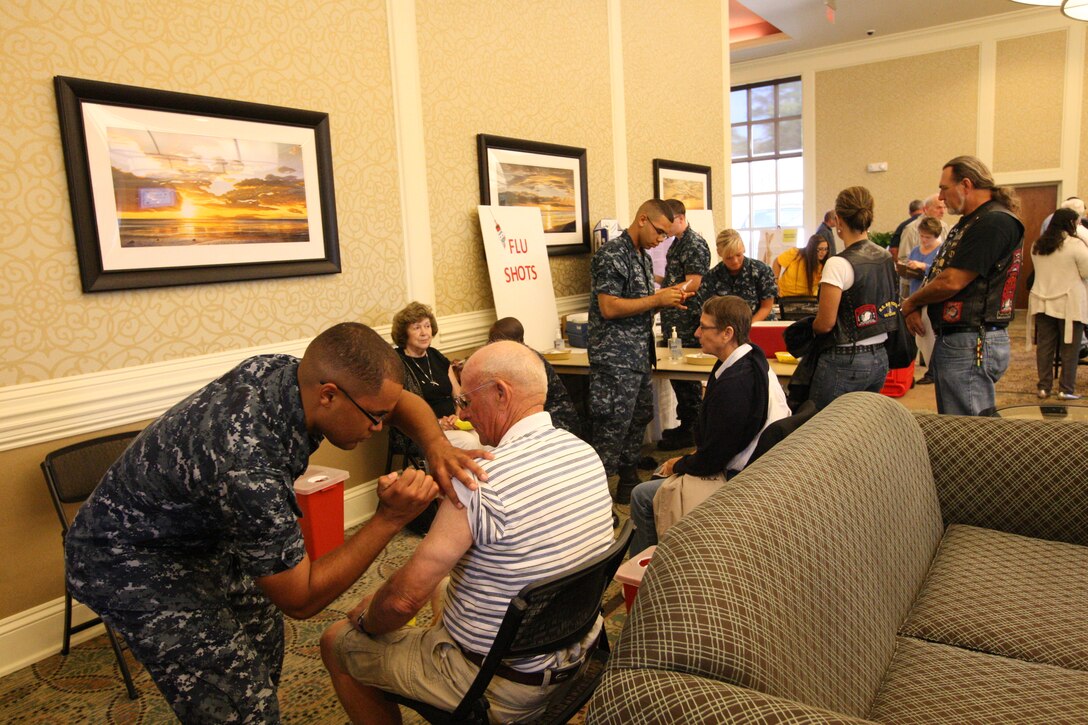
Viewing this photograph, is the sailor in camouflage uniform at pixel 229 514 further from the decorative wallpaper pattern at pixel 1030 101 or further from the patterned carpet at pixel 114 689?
the decorative wallpaper pattern at pixel 1030 101

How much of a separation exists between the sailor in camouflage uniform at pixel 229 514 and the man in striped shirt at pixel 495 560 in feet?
0.35

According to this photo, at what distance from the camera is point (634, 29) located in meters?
6.32

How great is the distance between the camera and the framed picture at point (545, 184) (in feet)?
16.0

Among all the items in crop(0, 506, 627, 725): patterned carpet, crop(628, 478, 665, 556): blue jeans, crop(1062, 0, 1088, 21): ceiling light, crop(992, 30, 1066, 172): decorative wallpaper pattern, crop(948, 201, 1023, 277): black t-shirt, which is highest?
crop(992, 30, 1066, 172): decorative wallpaper pattern

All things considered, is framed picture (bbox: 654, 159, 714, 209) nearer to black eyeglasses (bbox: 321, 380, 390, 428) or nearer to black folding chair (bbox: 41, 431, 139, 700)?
black folding chair (bbox: 41, 431, 139, 700)

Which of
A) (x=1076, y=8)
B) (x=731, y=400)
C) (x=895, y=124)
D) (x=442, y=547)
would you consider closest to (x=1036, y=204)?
(x=895, y=124)

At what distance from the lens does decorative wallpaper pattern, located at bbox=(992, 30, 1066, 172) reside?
432 inches

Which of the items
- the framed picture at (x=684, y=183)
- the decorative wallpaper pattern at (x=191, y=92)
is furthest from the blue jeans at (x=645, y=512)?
the framed picture at (x=684, y=183)

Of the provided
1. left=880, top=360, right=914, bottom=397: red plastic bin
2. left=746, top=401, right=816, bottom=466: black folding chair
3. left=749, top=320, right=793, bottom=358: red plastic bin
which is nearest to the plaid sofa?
left=746, top=401, right=816, bottom=466: black folding chair

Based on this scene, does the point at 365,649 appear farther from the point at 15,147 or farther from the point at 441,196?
the point at 441,196

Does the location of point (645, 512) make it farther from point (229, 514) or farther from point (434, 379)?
point (229, 514)

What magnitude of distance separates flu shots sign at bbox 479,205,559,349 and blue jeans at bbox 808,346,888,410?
2.05 meters

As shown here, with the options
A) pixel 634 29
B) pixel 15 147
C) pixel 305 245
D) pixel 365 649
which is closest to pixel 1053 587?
pixel 365 649

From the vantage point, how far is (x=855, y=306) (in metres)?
3.38
